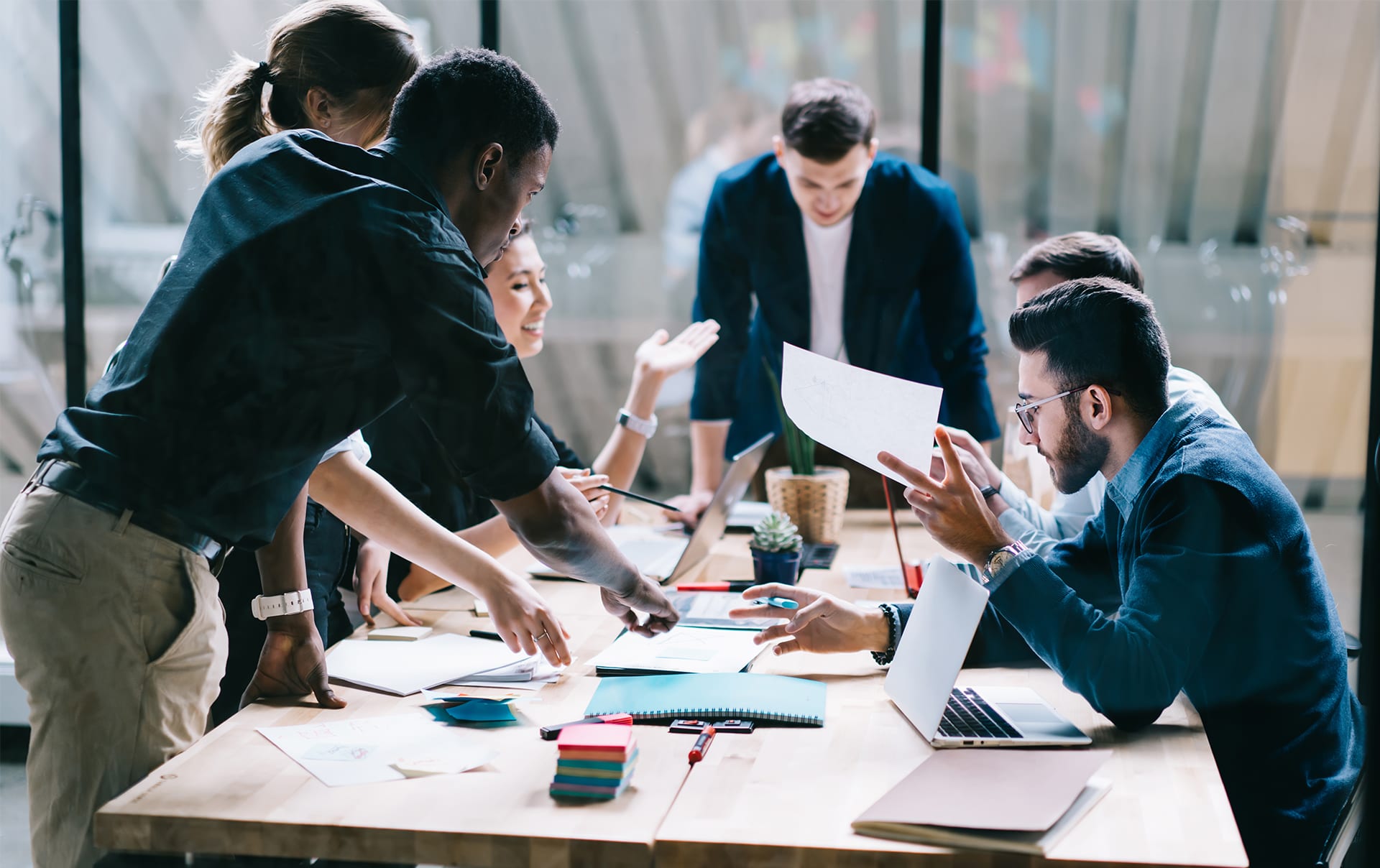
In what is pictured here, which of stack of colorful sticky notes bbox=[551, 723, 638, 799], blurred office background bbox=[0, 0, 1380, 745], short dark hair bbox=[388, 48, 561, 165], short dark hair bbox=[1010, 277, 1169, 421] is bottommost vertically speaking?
blurred office background bbox=[0, 0, 1380, 745]

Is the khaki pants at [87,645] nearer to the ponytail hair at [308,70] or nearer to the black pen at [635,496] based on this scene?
the ponytail hair at [308,70]

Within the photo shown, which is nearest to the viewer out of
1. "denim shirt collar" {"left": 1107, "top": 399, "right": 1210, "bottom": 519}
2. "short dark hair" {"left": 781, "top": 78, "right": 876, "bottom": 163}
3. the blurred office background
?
"denim shirt collar" {"left": 1107, "top": 399, "right": 1210, "bottom": 519}

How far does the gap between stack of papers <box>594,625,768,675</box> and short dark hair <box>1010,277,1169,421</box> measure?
0.54 m

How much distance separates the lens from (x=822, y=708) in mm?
1342

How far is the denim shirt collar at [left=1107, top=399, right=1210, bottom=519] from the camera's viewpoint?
1.40m

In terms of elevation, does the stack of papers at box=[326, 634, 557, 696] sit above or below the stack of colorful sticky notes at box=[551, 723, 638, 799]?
below

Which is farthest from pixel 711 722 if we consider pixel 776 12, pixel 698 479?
pixel 776 12

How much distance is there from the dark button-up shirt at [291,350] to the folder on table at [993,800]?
0.49m

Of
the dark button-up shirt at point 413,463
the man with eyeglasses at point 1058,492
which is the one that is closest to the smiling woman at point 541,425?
the dark button-up shirt at point 413,463

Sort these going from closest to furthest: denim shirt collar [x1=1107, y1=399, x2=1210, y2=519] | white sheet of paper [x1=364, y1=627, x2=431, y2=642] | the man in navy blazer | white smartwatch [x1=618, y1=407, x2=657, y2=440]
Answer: denim shirt collar [x1=1107, y1=399, x2=1210, y2=519], white sheet of paper [x1=364, y1=627, x2=431, y2=642], white smartwatch [x1=618, y1=407, x2=657, y2=440], the man in navy blazer

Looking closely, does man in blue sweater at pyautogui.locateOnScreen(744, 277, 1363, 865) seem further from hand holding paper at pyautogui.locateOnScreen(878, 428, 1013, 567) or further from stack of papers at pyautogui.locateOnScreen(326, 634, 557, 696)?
stack of papers at pyautogui.locateOnScreen(326, 634, 557, 696)

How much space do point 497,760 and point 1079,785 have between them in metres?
0.56

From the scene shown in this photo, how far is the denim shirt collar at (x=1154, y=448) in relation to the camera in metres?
1.40

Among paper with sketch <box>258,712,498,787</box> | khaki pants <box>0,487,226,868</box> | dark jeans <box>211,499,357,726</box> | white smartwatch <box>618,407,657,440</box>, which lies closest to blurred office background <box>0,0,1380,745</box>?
white smartwatch <box>618,407,657,440</box>
